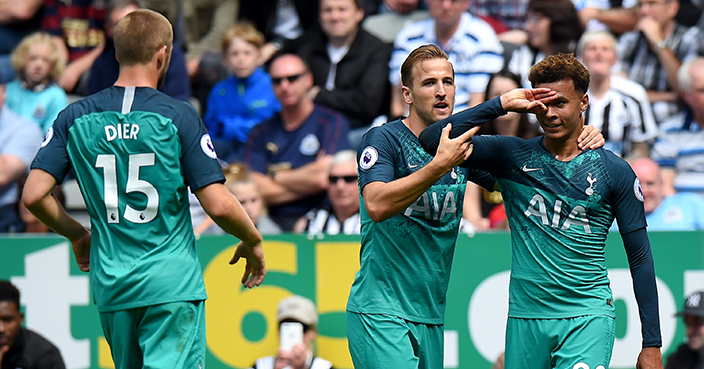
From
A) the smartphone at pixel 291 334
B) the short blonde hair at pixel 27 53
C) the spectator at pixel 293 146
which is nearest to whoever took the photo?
the smartphone at pixel 291 334

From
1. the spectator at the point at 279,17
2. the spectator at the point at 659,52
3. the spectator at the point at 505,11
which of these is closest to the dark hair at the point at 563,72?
the spectator at the point at 659,52

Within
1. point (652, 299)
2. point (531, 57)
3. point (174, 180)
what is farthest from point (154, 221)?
point (531, 57)

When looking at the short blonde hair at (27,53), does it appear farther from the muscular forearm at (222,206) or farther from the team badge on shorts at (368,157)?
the team badge on shorts at (368,157)

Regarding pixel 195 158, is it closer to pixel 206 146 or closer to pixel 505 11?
pixel 206 146

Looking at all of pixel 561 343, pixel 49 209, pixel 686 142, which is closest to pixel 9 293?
pixel 49 209

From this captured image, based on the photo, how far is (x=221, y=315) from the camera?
6.90m

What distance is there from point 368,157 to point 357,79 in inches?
184

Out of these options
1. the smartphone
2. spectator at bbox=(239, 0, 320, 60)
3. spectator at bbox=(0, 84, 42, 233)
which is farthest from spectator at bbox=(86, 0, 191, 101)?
the smartphone

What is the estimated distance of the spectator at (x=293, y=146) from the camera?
8.13 m

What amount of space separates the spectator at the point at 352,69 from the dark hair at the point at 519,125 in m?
1.20

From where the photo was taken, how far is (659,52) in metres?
8.65

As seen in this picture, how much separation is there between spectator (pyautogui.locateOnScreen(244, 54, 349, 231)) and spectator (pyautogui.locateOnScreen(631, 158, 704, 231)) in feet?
9.14

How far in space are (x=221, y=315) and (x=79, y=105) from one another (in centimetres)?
289

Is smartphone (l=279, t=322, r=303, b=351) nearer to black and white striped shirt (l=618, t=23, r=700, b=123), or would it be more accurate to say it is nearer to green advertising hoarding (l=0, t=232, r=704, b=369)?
green advertising hoarding (l=0, t=232, r=704, b=369)
